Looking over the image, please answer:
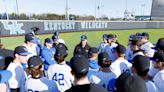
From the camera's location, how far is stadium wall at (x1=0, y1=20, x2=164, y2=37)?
27.8 m

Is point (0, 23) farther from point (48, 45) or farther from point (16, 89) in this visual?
point (16, 89)

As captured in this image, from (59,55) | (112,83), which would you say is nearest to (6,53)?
(59,55)

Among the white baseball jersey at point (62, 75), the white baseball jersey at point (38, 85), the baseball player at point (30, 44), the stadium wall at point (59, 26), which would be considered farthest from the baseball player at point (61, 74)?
the stadium wall at point (59, 26)

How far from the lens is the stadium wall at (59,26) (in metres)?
27.8

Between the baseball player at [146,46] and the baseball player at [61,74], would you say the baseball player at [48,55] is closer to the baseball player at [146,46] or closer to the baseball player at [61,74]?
the baseball player at [146,46]

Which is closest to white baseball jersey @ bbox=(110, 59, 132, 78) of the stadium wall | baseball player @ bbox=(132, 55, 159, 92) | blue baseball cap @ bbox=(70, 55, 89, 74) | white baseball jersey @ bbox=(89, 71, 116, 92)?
white baseball jersey @ bbox=(89, 71, 116, 92)

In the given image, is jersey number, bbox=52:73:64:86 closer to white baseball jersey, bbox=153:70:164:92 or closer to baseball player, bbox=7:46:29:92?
baseball player, bbox=7:46:29:92

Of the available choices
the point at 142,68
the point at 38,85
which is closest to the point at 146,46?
the point at 142,68

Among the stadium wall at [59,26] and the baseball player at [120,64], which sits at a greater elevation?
the baseball player at [120,64]

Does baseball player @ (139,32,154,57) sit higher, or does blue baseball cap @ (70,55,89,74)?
blue baseball cap @ (70,55,89,74)

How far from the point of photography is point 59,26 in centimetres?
3553

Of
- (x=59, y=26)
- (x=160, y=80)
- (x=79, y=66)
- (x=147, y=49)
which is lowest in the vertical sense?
(x=59, y=26)

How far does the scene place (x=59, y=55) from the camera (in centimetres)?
558

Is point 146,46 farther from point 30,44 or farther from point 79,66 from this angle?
point 79,66
